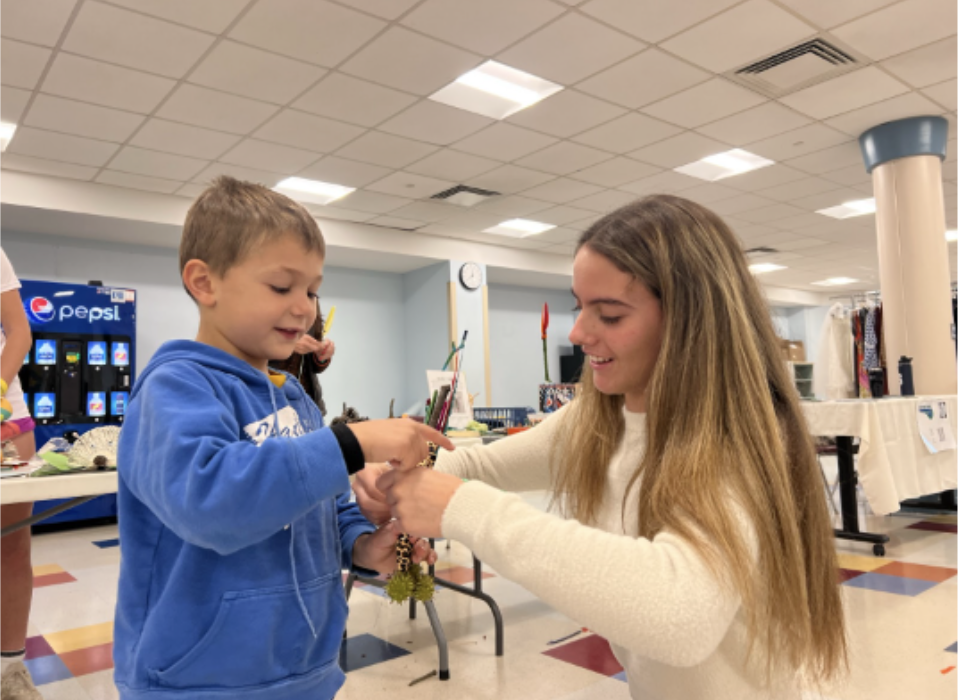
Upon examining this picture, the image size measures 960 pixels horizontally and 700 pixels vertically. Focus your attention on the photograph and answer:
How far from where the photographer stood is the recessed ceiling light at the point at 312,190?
6052 millimetres

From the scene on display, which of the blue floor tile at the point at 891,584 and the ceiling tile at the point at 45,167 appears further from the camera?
the ceiling tile at the point at 45,167

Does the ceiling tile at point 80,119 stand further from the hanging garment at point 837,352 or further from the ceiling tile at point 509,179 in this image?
the hanging garment at point 837,352

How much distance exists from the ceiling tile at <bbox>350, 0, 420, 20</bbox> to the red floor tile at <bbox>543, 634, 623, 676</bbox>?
9.42 feet

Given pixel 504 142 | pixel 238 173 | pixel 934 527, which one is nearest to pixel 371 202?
pixel 238 173

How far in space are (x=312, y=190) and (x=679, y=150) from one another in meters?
3.20

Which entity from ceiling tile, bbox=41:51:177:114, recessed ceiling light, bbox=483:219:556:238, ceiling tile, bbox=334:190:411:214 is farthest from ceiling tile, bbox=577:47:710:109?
recessed ceiling light, bbox=483:219:556:238

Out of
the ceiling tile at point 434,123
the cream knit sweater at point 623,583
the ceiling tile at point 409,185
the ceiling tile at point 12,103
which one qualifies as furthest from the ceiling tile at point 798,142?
the cream knit sweater at point 623,583

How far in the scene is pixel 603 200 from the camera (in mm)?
6777

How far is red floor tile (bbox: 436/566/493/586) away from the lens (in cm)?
324

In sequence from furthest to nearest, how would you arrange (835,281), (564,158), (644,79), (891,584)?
(835,281) < (564,158) < (644,79) < (891,584)

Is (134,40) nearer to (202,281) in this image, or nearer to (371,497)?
(202,281)

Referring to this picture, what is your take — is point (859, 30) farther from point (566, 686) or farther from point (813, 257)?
point (813, 257)

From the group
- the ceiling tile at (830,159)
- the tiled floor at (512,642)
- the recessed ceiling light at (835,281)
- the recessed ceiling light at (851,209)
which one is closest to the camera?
the tiled floor at (512,642)

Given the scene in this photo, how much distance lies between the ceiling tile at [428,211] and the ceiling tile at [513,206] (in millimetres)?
269
